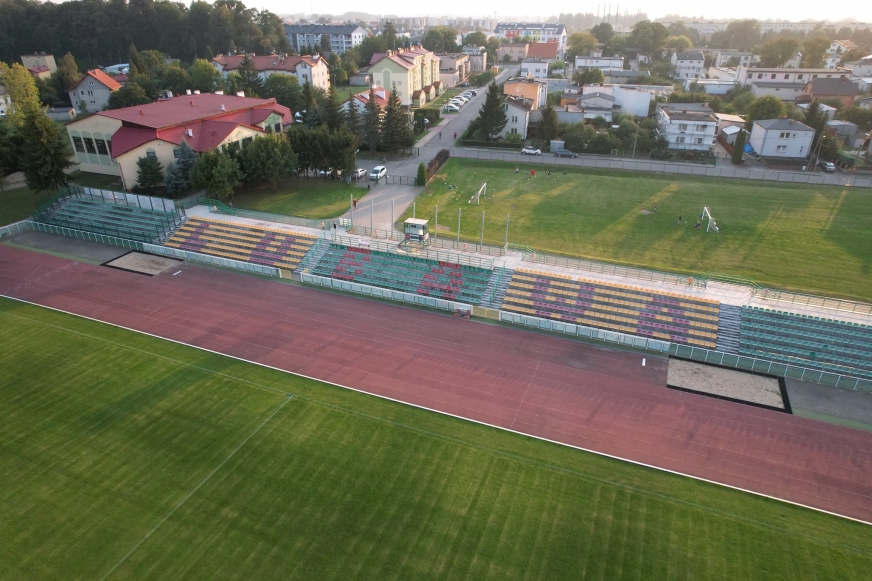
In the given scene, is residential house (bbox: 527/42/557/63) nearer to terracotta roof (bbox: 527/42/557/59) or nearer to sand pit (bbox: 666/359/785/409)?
terracotta roof (bbox: 527/42/557/59)

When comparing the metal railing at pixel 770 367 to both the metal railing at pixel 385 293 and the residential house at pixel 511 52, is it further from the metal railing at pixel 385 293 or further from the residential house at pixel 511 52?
the residential house at pixel 511 52

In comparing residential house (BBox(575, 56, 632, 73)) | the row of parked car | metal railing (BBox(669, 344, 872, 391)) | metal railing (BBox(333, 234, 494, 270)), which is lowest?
metal railing (BBox(669, 344, 872, 391))

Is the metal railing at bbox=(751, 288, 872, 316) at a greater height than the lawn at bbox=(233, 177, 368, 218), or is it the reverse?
the lawn at bbox=(233, 177, 368, 218)

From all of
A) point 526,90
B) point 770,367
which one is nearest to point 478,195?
point 770,367

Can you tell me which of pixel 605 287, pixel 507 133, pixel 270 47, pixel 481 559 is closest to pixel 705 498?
pixel 481 559

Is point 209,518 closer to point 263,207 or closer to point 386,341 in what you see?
point 386,341

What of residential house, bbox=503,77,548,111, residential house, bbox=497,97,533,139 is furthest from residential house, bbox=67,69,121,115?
residential house, bbox=497,97,533,139
